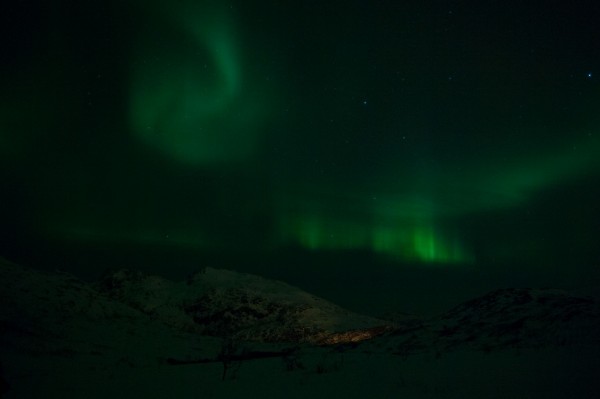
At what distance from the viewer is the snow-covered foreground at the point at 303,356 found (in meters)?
8.47

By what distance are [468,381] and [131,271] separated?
154938 millimetres

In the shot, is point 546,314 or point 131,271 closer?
point 546,314

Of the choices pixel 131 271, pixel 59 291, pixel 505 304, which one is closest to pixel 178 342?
pixel 59 291

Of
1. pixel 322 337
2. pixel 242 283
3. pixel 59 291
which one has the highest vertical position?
pixel 242 283

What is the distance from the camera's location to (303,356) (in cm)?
1798

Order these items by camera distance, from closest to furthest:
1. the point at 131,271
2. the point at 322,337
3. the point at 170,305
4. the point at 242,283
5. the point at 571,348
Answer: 1. the point at 571,348
2. the point at 322,337
3. the point at 170,305
4. the point at 131,271
5. the point at 242,283

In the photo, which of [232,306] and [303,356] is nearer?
[303,356]

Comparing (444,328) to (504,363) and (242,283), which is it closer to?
(504,363)

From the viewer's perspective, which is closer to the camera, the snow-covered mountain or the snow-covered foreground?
the snow-covered foreground

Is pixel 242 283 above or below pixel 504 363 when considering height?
above

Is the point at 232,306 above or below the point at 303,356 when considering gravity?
above

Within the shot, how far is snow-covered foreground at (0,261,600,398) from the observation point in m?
8.47

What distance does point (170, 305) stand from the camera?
13475 cm

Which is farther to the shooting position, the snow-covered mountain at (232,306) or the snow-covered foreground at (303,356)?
the snow-covered mountain at (232,306)
